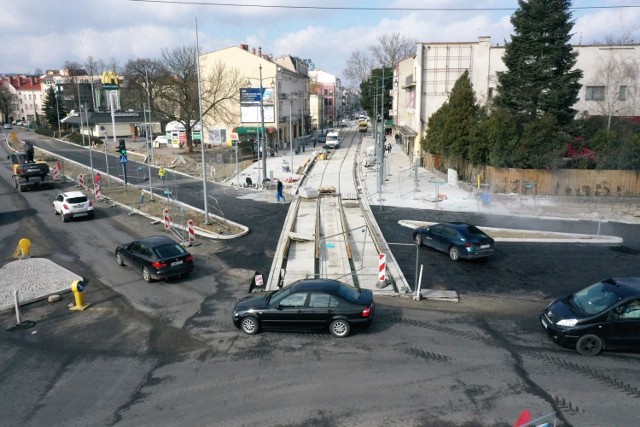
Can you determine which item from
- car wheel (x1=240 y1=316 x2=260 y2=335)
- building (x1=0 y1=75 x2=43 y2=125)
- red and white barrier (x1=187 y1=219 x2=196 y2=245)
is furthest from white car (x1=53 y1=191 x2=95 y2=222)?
building (x1=0 y1=75 x2=43 y2=125)

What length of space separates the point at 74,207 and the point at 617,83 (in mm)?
43023

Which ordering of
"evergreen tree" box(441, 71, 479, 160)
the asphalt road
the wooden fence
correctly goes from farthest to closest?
"evergreen tree" box(441, 71, 479, 160)
the wooden fence
the asphalt road

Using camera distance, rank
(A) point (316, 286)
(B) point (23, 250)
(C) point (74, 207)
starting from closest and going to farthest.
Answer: (A) point (316, 286), (B) point (23, 250), (C) point (74, 207)

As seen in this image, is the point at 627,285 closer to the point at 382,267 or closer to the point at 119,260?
the point at 382,267

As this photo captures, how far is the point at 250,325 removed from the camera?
12500 mm

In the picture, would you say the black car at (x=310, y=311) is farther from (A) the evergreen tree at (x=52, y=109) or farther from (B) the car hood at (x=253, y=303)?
(A) the evergreen tree at (x=52, y=109)

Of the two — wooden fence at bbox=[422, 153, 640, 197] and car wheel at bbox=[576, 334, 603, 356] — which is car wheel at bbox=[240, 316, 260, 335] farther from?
wooden fence at bbox=[422, 153, 640, 197]

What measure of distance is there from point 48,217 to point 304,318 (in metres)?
21.3

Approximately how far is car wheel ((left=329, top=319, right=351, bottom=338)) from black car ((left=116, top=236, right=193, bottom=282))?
6743 mm

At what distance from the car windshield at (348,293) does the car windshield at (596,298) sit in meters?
5.26

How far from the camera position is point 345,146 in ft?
237

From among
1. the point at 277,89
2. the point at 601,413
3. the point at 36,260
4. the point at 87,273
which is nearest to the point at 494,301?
the point at 601,413

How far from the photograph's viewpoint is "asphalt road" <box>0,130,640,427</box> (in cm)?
905

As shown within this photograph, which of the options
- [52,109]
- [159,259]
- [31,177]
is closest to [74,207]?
[159,259]
